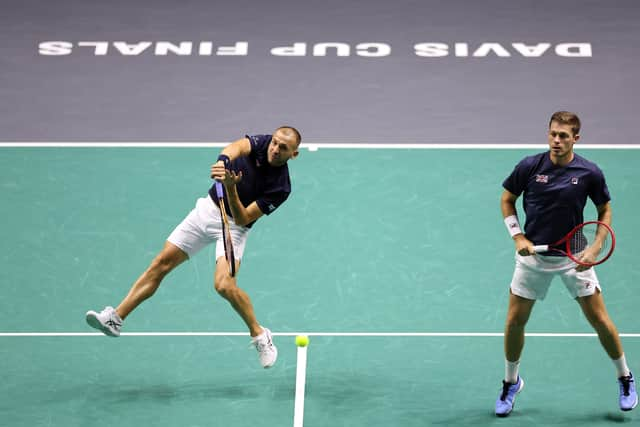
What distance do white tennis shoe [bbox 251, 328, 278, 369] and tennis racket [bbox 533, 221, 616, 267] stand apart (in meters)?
2.51

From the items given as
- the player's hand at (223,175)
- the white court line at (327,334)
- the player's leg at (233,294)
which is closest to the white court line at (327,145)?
the white court line at (327,334)

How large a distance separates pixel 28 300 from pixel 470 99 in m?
7.11

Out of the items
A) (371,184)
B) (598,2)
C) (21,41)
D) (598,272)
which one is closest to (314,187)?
(371,184)

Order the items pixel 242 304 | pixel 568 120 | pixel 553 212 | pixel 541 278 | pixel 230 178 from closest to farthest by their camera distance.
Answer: pixel 568 120
pixel 553 212
pixel 541 278
pixel 230 178
pixel 242 304

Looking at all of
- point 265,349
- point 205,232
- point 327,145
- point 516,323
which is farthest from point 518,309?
point 327,145

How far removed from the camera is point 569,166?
368 inches

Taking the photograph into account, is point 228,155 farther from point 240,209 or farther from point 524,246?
point 524,246

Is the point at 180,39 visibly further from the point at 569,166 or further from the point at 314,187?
the point at 569,166

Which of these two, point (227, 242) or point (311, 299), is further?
point (311, 299)

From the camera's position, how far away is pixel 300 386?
1015 centimetres

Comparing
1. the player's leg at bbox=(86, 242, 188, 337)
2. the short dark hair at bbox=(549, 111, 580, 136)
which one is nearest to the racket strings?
the short dark hair at bbox=(549, 111, 580, 136)

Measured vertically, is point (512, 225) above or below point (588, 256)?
above

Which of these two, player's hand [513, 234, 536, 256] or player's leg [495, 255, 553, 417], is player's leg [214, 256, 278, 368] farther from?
player's hand [513, 234, 536, 256]

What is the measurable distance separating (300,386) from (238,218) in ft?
5.10
